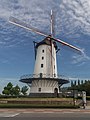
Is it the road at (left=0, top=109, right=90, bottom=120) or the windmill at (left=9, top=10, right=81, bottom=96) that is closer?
the road at (left=0, top=109, right=90, bottom=120)

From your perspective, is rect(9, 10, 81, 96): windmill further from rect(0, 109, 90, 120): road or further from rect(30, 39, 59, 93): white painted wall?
rect(0, 109, 90, 120): road

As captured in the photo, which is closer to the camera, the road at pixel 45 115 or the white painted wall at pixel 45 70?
the road at pixel 45 115

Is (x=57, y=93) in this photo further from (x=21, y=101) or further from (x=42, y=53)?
(x=21, y=101)

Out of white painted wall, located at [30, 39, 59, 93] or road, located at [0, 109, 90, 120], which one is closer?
road, located at [0, 109, 90, 120]

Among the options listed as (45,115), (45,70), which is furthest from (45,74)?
(45,115)

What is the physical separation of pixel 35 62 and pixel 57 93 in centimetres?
930

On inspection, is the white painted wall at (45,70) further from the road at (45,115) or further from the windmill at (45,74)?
the road at (45,115)

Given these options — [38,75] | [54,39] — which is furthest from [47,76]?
[54,39]

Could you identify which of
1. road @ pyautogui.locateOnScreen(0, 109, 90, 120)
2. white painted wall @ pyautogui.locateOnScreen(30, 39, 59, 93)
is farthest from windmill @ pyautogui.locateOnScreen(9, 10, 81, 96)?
road @ pyautogui.locateOnScreen(0, 109, 90, 120)

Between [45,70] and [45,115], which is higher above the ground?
[45,70]

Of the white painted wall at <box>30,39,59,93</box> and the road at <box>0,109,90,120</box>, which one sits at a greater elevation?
the white painted wall at <box>30,39,59,93</box>

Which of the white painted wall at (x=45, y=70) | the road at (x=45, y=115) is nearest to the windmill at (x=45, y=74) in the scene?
the white painted wall at (x=45, y=70)

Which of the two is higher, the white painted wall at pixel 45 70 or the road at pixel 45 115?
the white painted wall at pixel 45 70

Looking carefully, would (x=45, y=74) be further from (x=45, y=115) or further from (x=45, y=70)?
(x=45, y=115)
